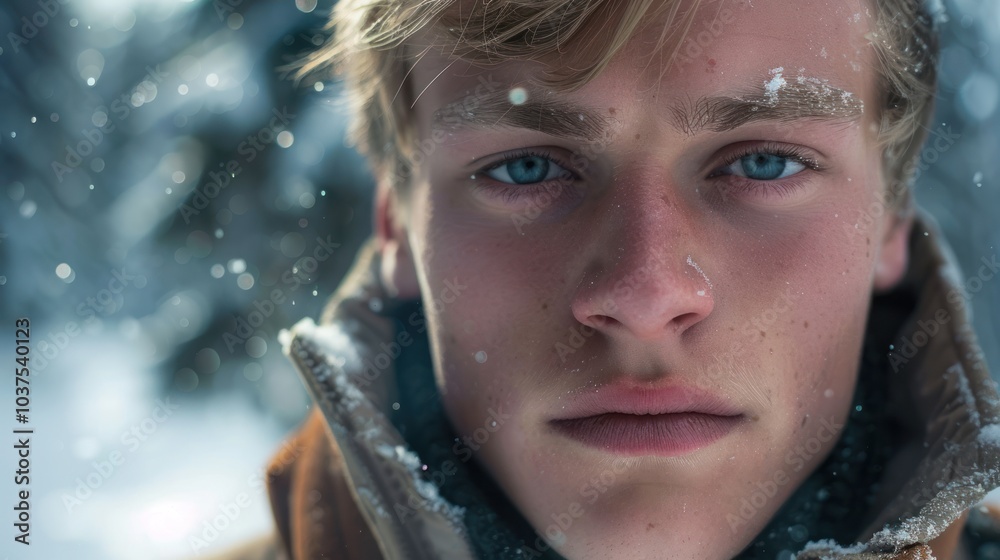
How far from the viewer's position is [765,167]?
44.1 inches

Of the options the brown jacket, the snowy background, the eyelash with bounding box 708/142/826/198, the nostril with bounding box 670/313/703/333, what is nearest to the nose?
the nostril with bounding box 670/313/703/333

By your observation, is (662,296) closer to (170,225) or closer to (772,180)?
(772,180)

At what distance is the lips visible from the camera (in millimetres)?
1026

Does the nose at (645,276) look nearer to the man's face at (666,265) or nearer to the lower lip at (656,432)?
the man's face at (666,265)

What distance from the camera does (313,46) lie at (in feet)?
7.12

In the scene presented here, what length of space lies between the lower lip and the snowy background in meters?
1.37

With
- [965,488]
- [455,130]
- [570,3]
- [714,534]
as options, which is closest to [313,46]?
[455,130]

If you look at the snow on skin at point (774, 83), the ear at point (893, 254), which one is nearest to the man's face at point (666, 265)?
the snow on skin at point (774, 83)

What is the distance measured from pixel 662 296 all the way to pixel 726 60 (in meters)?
0.34

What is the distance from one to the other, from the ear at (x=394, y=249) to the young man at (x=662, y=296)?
11 centimetres

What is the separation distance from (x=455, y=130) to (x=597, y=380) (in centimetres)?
45

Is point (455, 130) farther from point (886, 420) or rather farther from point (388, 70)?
point (886, 420)

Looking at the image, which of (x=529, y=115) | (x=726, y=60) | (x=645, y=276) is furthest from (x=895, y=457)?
(x=529, y=115)

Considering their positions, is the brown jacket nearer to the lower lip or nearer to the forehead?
the lower lip
